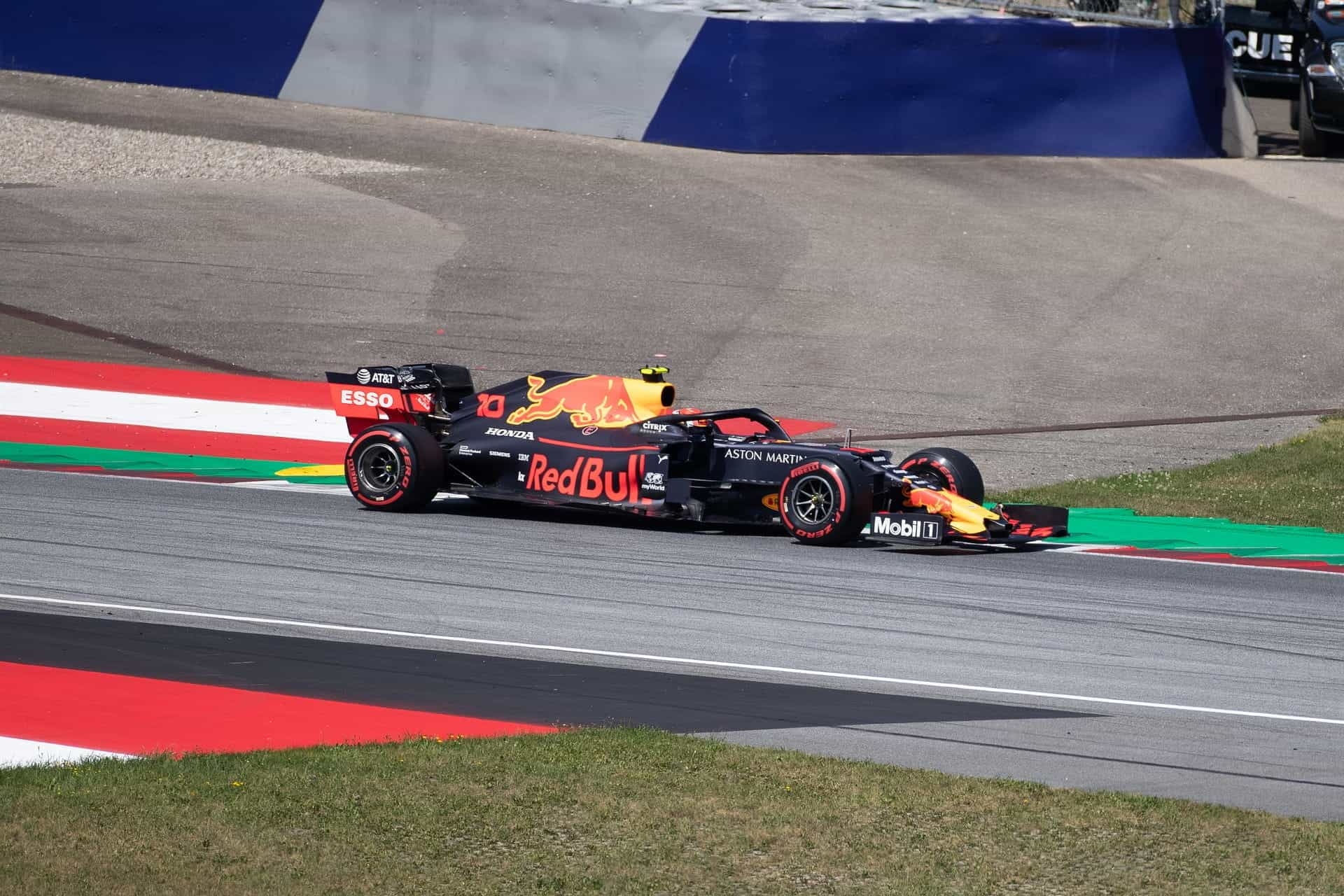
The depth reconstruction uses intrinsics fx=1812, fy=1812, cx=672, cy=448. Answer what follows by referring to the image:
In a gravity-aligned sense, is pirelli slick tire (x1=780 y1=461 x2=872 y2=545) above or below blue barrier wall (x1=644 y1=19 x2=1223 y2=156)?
below

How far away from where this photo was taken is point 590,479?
14.1 meters

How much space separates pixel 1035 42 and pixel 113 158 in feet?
49.0

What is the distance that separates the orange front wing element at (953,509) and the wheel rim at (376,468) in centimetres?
422

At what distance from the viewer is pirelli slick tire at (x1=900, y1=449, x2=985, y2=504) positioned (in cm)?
1392

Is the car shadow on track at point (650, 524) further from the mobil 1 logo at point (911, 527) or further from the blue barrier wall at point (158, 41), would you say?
the blue barrier wall at point (158, 41)

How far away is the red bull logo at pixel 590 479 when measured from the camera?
14016 mm

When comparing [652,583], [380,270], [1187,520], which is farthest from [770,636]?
[380,270]

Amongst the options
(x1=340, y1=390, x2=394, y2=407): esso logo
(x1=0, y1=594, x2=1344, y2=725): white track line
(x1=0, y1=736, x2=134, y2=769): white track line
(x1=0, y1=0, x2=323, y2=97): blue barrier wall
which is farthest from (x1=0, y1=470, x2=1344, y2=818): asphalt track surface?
(x1=0, y1=0, x2=323, y2=97): blue barrier wall

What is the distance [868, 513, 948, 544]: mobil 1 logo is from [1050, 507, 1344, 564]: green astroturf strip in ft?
5.32

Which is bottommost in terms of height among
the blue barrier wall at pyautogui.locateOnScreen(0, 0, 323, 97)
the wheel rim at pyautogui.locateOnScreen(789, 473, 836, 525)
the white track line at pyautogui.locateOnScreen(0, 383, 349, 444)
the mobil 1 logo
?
the mobil 1 logo

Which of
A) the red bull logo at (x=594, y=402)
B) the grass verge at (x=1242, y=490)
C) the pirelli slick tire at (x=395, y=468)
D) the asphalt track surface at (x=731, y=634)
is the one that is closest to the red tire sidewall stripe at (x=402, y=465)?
the pirelli slick tire at (x=395, y=468)

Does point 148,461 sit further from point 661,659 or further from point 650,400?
→ point 661,659

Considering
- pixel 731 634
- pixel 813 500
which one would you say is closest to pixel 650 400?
pixel 813 500

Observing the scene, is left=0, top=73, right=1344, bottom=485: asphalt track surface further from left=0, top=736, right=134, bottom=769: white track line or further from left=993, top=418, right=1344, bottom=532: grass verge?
left=0, top=736, right=134, bottom=769: white track line
